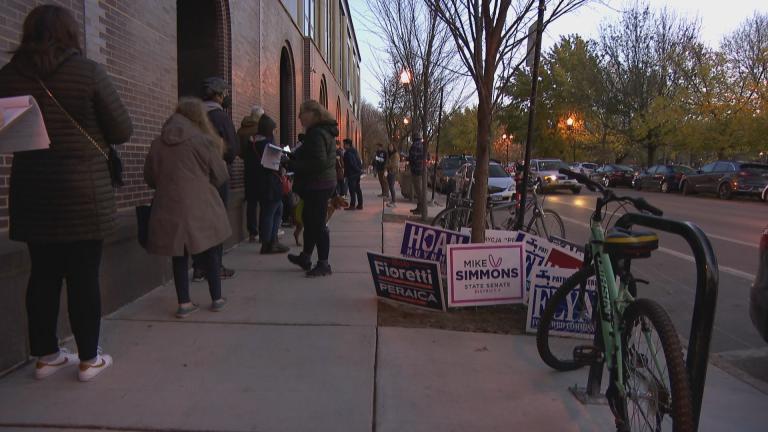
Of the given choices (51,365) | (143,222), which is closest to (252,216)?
(143,222)

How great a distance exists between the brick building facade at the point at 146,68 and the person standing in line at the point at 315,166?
1551 mm

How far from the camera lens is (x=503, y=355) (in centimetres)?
410

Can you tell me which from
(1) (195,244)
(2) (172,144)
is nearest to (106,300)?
(1) (195,244)

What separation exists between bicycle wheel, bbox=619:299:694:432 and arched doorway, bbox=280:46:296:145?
41.3 feet

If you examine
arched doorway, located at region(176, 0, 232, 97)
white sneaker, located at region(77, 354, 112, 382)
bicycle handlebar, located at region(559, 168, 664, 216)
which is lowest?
white sneaker, located at region(77, 354, 112, 382)

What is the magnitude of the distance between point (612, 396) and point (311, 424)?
1.53 meters

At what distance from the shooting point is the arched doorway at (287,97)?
1488cm

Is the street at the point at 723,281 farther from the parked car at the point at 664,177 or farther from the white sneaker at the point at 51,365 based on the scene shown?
the parked car at the point at 664,177

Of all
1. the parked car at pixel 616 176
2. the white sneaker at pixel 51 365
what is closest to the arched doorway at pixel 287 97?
the white sneaker at pixel 51 365

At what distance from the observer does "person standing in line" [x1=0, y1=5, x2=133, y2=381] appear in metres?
3.04

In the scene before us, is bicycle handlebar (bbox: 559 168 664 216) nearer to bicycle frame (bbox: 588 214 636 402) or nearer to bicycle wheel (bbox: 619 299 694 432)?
bicycle frame (bbox: 588 214 636 402)

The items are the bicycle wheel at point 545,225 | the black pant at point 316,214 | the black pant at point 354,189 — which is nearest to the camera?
the black pant at point 316,214

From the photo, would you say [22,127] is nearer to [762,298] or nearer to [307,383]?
[307,383]

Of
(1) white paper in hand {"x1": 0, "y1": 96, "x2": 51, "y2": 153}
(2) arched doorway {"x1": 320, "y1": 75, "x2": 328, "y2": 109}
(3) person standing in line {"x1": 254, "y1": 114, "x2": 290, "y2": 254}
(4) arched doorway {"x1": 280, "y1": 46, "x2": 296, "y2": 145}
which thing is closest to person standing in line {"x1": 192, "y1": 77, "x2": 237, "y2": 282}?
(3) person standing in line {"x1": 254, "y1": 114, "x2": 290, "y2": 254}
